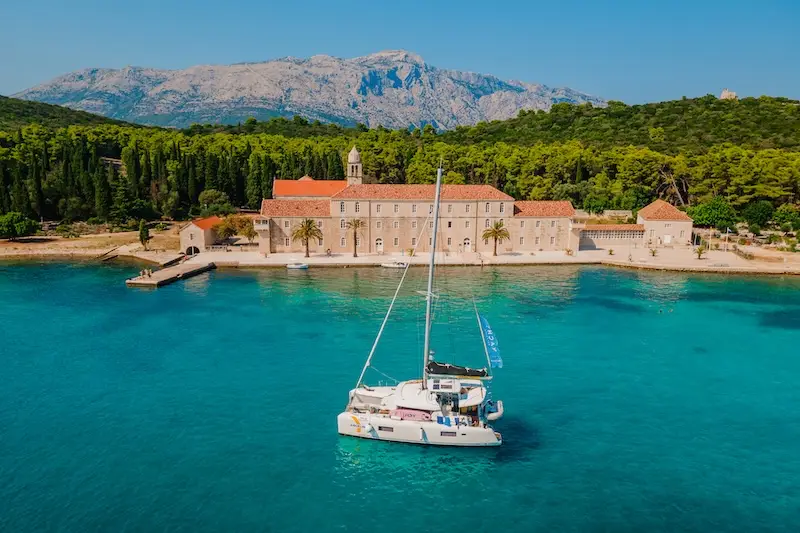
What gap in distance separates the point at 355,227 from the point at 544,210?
20843 millimetres

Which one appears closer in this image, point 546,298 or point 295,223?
point 546,298

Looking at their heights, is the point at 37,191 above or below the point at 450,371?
above

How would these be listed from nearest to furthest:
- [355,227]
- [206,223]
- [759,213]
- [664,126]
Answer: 1. [355,227]
2. [206,223]
3. [759,213]
4. [664,126]

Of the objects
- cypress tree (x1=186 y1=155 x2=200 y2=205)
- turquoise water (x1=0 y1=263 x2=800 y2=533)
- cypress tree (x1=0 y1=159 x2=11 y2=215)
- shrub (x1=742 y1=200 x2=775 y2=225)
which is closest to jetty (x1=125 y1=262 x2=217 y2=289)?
turquoise water (x1=0 y1=263 x2=800 y2=533)

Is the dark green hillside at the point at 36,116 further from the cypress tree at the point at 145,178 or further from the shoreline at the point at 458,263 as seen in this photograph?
the shoreline at the point at 458,263

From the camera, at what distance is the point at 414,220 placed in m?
62.3

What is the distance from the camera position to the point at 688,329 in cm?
3816

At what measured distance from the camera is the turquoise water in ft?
62.1

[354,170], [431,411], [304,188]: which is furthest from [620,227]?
[431,411]

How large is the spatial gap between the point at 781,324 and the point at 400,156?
236 ft

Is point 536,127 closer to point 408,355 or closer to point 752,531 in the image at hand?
point 408,355

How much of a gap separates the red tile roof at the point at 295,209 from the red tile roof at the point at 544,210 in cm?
2077

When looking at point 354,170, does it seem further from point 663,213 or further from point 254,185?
point 663,213

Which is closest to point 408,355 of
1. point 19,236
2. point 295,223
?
point 295,223
